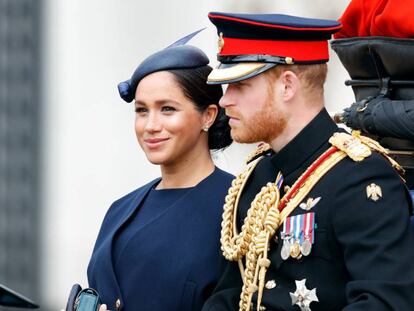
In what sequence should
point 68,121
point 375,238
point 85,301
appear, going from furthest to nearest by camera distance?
point 68,121, point 85,301, point 375,238

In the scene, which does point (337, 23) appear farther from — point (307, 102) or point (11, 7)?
point (11, 7)

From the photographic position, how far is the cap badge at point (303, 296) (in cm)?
356

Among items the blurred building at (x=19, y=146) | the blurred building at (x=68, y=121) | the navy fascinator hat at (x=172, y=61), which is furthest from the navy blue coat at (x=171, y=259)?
the blurred building at (x=19, y=146)

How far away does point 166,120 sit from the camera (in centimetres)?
420

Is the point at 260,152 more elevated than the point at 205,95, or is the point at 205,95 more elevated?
the point at 205,95

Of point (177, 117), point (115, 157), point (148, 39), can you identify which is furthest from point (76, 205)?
point (177, 117)

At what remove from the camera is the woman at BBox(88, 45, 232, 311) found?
409 centimetres

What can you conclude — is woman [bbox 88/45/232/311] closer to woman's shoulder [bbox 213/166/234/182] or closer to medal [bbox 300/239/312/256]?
woman's shoulder [bbox 213/166/234/182]

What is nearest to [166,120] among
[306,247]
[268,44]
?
[268,44]

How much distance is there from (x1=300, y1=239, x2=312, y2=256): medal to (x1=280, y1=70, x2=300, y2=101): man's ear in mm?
385

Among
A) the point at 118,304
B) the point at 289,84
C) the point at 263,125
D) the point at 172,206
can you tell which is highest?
the point at 289,84

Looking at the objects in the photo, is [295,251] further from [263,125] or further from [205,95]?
[205,95]

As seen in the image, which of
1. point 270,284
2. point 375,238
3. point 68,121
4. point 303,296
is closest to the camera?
point 375,238

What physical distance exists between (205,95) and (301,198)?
693 millimetres
